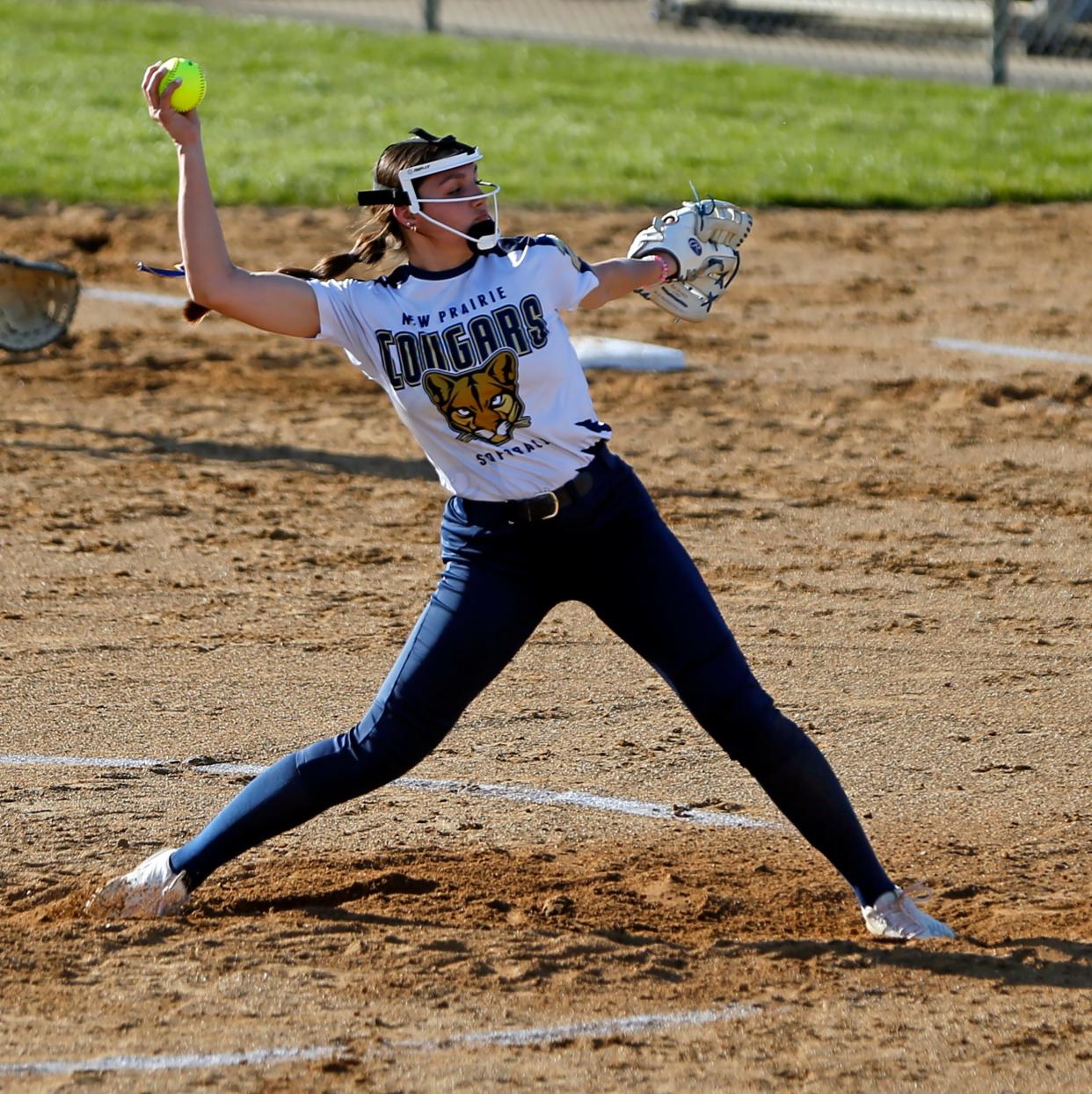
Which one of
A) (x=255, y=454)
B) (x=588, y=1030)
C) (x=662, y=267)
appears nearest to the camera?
(x=588, y=1030)

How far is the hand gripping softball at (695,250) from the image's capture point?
5.09 metres

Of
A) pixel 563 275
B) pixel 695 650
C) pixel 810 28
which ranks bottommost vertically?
pixel 695 650

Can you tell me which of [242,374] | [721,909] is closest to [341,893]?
[721,909]

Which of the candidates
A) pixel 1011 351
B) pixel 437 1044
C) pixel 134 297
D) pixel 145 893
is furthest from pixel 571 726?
pixel 134 297

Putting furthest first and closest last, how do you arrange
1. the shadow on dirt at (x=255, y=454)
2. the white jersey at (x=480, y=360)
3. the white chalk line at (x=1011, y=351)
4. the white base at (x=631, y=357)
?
the white chalk line at (x=1011, y=351), the white base at (x=631, y=357), the shadow on dirt at (x=255, y=454), the white jersey at (x=480, y=360)

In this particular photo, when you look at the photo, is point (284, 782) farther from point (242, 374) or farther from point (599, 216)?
point (599, 216)

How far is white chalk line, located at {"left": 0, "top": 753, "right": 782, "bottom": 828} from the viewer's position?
567 centimetres

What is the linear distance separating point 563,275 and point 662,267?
1.68 feet

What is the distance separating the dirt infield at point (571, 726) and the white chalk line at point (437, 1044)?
0.01 metres

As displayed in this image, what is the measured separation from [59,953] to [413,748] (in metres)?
1.04

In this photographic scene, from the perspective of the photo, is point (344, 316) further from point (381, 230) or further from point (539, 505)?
point (539, 505)

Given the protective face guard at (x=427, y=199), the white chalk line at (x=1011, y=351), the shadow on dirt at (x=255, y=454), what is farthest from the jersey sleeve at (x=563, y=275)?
the white chalk line at (x=1011, y=351)

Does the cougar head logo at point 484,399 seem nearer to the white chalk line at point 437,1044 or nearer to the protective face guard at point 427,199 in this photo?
the protective face guard at point 427,199

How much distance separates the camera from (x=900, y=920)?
15.5 feet
